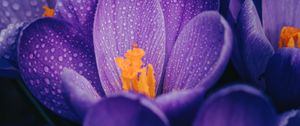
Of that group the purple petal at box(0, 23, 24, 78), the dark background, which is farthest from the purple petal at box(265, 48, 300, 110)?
the dark background

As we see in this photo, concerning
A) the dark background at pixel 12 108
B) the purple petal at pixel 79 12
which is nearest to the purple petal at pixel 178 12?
the purple petal at pixel 79 12

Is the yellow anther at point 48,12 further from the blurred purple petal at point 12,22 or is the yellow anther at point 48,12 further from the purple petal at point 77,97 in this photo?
the purple petal at point 77,97

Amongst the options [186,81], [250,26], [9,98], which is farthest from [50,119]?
[9,98]

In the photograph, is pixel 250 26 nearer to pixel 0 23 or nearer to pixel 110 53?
pixel 110 53

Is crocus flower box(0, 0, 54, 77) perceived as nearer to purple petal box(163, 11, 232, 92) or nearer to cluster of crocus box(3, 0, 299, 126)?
cluster of crocus box(3, 0, 299, 126)

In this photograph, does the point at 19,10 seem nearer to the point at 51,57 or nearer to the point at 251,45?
the point at 51,57
